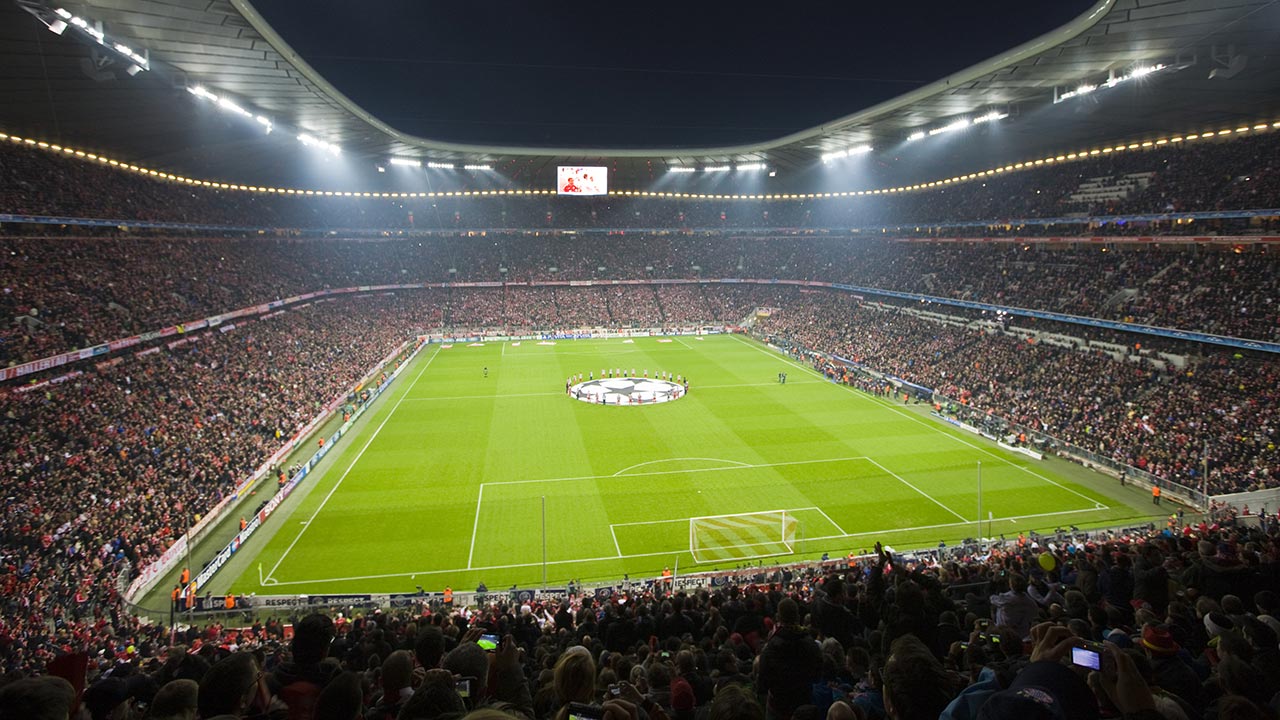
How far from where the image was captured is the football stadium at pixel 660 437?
5102 millimetres

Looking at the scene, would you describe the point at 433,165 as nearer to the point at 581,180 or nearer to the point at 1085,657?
the point at 581,180

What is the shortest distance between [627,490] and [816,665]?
80.2ft

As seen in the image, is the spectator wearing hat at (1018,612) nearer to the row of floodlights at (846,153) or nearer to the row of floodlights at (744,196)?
the row of floodlights at (744,196)

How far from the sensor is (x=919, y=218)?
67.8m

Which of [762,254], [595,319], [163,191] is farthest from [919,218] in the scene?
[163,191]

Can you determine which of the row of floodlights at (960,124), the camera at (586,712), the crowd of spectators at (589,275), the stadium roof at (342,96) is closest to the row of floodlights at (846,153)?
the stadium roof at (342,96)

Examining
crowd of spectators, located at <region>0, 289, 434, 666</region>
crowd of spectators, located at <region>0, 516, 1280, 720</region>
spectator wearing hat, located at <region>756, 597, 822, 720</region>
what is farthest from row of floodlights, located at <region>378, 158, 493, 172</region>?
spectator wearing hat, located at <region>756, 597, 822, 720</region>

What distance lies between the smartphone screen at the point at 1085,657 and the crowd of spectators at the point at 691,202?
42.7 m

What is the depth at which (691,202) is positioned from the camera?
96.3 metres

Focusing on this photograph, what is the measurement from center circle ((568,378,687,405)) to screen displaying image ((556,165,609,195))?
36.0 metres

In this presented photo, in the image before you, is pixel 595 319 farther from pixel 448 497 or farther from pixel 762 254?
pixel 448 497

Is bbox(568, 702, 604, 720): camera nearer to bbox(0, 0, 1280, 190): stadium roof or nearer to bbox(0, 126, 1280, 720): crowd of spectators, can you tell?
bbox(0, 126, 1280, 720): crowd of spectators

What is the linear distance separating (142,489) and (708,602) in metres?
21.4

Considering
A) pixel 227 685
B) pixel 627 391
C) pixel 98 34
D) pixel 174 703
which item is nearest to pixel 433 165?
pixel 627 391
